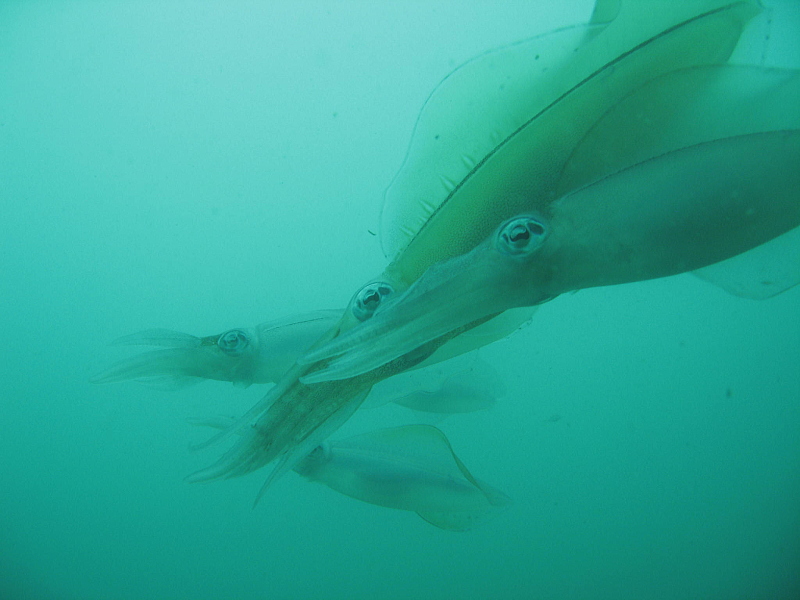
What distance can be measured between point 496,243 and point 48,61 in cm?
208

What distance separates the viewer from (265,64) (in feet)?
5.48

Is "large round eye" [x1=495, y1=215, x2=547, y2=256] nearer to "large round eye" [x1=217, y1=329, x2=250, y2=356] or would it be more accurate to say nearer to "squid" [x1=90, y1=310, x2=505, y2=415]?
"squid" [x1=90, y1=310, x2=505, y2=415]

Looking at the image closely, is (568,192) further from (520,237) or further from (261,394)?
(261,394)

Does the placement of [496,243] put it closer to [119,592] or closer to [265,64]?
[265,64]

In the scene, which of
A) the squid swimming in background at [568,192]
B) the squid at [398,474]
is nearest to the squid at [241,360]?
the squid at [398,474]

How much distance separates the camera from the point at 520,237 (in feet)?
1.67

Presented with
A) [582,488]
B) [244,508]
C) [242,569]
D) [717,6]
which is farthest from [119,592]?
[717,6]

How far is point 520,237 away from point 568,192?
118 millimetres

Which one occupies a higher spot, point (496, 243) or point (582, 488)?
point (582, 488)

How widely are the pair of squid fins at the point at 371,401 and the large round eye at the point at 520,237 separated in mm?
449

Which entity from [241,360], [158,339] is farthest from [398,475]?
[158,339]

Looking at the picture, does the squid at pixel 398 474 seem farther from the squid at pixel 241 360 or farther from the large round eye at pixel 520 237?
the large round eye at pixel 520 237

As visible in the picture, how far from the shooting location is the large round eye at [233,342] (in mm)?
1049

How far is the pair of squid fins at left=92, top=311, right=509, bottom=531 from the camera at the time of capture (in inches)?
38.3
